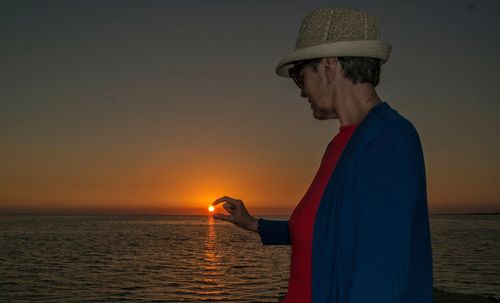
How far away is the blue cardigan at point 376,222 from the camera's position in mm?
1882

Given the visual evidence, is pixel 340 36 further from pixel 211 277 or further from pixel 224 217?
pixel 211 277

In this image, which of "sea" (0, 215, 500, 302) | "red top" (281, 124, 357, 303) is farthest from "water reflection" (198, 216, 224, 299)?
"red top" (281, 124, 357, 303)

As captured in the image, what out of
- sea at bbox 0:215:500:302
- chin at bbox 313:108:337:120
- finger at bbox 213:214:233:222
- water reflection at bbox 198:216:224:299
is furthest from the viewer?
water reflection at bbox 198:216:224:299

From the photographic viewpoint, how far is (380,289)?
1.85 m

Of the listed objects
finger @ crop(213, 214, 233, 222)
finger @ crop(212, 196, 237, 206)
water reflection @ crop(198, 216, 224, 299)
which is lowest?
water reflection @ crop(198, 216, 224, 299)

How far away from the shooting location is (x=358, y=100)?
7.80ft

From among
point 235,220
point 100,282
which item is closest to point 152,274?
point 100,282

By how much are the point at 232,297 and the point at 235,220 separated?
79.8ft

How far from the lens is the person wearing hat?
1897 mm

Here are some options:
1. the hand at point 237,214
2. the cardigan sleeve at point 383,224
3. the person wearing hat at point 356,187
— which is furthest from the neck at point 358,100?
the hand at point 237,214

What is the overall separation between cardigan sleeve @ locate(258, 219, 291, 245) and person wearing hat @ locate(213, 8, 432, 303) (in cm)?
74

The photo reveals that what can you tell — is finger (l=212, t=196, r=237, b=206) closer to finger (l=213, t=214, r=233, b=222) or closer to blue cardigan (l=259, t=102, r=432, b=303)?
finger (l=213, t=214, r=233, b=222)

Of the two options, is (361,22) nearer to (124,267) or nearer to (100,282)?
(100,282)

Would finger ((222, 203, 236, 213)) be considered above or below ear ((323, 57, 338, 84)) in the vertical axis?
below
